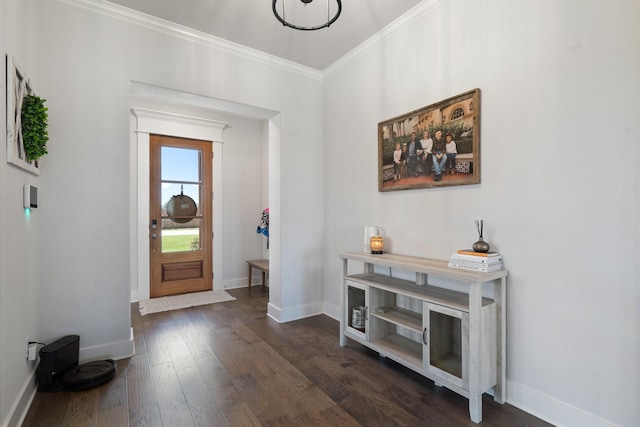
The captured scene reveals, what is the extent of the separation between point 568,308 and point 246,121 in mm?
4845

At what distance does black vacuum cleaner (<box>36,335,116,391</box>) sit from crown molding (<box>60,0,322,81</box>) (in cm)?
259

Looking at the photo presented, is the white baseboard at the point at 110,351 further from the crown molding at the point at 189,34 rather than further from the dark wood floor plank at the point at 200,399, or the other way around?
the crown molding at the point at 189,34

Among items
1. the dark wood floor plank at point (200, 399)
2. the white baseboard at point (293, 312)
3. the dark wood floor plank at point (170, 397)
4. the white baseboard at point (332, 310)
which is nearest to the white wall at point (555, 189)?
the white baseboard at point (332, 310)

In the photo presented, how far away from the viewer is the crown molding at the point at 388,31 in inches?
98.6

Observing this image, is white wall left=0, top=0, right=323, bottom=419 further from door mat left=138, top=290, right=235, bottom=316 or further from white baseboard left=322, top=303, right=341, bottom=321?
white baseboard left=322, top=303, right=341, bottom=321

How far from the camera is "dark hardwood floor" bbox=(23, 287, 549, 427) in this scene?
183 cm

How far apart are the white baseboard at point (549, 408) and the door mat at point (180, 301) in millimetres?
3408

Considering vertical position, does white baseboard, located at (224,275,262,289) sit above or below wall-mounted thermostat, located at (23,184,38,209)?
below

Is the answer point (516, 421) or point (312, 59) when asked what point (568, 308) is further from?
point (312, 59)

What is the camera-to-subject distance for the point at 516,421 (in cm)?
180

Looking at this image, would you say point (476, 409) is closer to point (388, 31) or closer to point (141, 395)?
point (141, 395)

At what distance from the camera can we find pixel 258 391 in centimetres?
212

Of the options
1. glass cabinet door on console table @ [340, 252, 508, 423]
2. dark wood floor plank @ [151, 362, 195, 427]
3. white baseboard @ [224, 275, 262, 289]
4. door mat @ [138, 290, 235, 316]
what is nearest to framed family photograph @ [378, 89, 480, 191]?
glass cabinet door on console table @ [340, 252, 508, 423]

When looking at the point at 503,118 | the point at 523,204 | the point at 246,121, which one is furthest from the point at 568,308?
the point at 246,121
